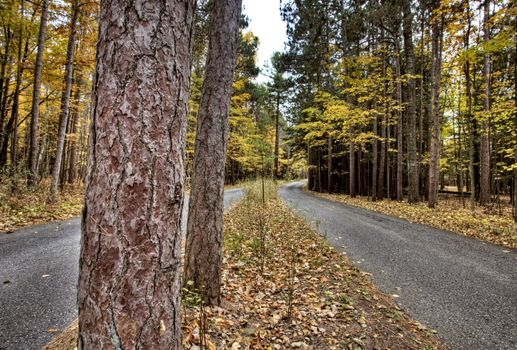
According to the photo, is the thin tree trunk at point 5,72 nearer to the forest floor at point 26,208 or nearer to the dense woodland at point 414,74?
the forest floor at point 26,208

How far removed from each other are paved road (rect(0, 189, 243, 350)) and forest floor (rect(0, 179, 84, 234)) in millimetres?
923

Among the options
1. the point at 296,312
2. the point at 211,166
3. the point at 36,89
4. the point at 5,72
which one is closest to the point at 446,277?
the point at 296,312

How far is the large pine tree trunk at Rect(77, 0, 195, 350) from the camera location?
1052mm

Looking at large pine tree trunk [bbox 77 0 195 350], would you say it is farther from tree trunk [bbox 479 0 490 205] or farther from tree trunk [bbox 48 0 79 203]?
tree trunk [bbox 479 0 490 205]

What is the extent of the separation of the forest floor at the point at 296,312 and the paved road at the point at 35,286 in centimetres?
36

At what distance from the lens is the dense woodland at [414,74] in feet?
34.1

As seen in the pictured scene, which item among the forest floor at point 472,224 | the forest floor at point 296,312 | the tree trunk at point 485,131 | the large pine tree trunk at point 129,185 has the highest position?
the tree trunk at point 485,131

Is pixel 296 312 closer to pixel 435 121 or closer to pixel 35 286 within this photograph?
pixel 35 286

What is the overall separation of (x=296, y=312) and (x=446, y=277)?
304 cm

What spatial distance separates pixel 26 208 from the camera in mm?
6926

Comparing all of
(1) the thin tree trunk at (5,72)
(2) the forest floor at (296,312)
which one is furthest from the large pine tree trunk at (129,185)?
(1) the thin tree trunk at (5,72)

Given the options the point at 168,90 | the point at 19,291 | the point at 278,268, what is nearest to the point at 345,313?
the point at 278,268

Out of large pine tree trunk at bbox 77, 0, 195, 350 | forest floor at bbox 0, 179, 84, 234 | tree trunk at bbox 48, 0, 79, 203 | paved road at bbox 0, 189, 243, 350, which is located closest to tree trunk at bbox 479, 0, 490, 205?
large pine tree trunk at bbox 77, 0, 195, 350

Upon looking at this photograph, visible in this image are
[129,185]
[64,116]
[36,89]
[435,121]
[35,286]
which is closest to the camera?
[129,185]
